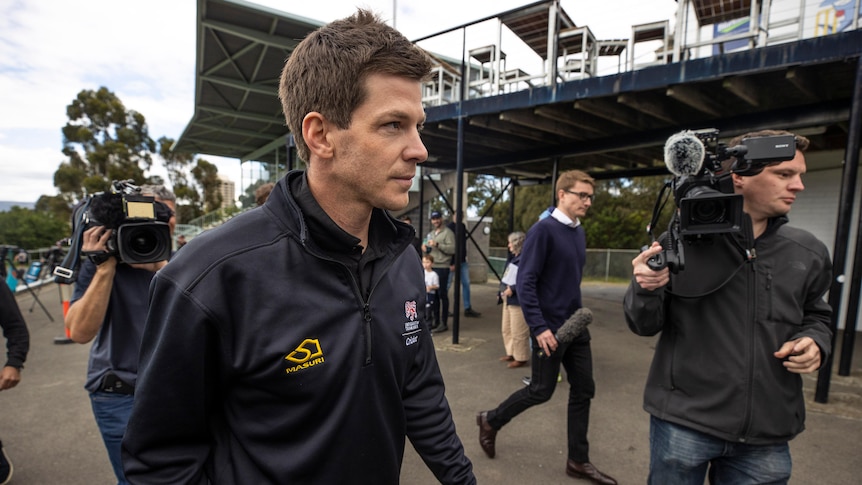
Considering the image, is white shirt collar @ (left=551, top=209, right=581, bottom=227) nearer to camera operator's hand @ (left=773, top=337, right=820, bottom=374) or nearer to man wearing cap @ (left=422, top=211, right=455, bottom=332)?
camera operator's hand @ (left=773, top=337, right=820, bottom=374)

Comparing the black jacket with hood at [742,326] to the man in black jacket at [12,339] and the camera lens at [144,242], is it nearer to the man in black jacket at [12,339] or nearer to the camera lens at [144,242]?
the camera lens at [144,242]

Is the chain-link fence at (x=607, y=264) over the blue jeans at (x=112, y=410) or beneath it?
beneath

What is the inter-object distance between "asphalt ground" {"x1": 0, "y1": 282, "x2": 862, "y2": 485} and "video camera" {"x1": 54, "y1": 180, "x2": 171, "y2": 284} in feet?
6.79

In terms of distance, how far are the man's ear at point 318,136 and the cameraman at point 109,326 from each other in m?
1.62

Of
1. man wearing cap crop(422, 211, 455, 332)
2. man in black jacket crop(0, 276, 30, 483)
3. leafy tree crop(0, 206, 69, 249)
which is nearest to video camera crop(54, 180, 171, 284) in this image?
man in black jacket crop(0, 276, 30, 483)

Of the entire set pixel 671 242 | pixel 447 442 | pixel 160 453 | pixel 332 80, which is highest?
pixel 332 80

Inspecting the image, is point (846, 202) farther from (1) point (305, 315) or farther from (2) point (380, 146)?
(1) point (305, 315)

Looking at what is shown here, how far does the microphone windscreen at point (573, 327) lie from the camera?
303 cm

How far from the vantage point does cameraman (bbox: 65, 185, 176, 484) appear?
6.85 ft

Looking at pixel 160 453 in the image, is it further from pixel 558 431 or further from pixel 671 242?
pixel 558 431

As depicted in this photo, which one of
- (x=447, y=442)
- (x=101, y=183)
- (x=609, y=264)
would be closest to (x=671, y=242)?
(x=447, y=442)

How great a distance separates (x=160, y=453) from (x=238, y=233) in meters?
0.56

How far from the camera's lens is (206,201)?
38.6 metres

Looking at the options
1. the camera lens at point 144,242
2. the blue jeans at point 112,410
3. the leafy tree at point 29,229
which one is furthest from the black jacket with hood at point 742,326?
the leafy tree at point 29,229
